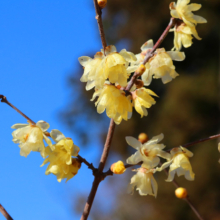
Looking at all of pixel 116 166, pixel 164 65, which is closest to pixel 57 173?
pixel 116 166

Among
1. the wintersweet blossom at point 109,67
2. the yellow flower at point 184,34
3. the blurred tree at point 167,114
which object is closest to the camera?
the wintersweet blossom at point 109,67

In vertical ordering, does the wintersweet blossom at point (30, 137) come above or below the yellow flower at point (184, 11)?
below

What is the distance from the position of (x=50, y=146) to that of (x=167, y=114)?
4545mm

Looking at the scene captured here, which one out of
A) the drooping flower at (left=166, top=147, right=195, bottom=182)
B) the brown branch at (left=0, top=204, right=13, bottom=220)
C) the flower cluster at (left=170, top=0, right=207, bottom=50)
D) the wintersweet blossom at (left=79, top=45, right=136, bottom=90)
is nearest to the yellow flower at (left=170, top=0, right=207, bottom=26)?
the flower cluster at (left=170, top=0, right=207, bottom=50)

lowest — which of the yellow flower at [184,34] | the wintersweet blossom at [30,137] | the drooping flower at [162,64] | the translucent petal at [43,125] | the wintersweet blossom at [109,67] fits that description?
the wintersweet blossom at [30,137]

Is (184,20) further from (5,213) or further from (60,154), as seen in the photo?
(5,213)

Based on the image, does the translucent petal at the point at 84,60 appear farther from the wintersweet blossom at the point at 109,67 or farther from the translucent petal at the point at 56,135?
the translucent petal at the point at 56,135

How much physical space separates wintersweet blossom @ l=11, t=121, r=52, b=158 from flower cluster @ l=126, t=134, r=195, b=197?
0.60 ft

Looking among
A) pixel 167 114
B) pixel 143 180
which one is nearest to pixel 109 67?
pixel 143 180

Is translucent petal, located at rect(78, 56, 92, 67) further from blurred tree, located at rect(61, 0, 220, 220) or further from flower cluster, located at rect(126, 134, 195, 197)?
blurred tree, located at rect(61, 0, 220, 220)

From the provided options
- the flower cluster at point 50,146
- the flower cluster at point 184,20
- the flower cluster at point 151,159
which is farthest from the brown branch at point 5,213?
the flower cluster at point 184,20

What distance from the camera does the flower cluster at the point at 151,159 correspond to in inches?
26.6

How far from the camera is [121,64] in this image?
0.60m

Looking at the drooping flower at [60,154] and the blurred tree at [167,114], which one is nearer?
the drooping flower at [60,154]
